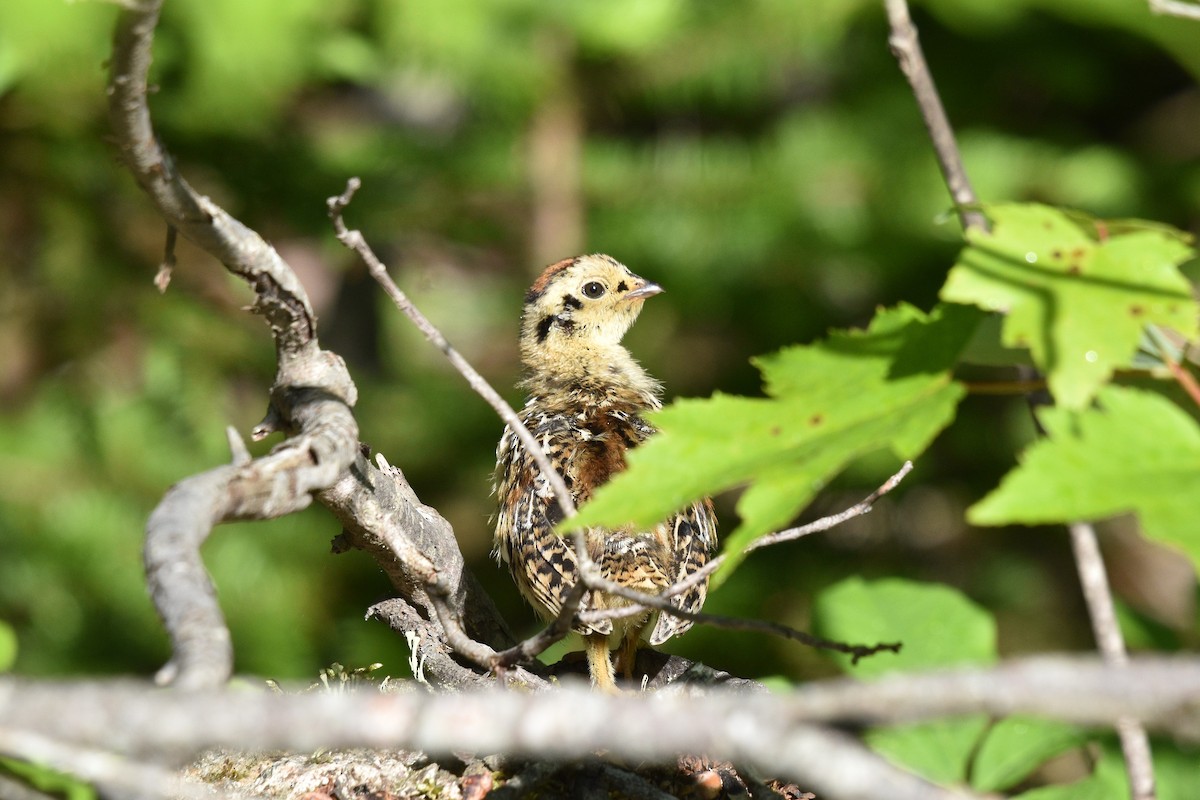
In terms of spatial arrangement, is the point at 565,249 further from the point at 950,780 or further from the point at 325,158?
the point at 950,780

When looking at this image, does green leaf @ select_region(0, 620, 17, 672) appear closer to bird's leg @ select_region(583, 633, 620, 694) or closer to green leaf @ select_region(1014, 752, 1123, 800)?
bird's leg @ select_region(583, 633, 620, 694)

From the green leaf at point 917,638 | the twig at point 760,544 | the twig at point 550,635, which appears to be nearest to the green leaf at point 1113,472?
the twig at point 760,544

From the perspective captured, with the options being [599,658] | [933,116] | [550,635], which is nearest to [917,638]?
[599,658]

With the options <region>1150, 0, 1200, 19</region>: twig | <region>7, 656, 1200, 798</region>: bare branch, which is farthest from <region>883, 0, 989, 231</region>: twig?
<region>7, 656, 1200, 798</region>: bare branch

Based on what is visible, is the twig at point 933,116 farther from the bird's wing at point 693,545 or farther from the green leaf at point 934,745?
the bird's wing at point 693,545

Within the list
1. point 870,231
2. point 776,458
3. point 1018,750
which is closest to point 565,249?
point 870,231

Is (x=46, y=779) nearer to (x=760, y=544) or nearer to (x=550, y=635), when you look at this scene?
(x=550, y=635)
